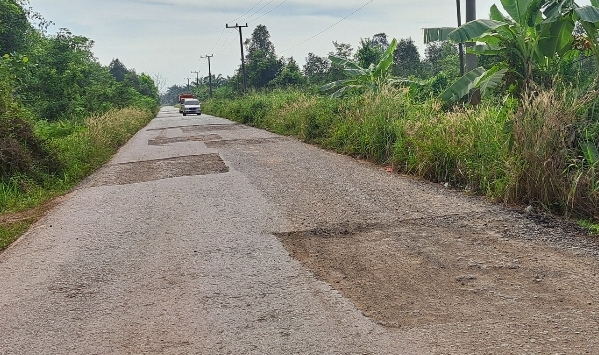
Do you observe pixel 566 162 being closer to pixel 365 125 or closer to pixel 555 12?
pixel 555 12

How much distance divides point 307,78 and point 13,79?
37.0 meters

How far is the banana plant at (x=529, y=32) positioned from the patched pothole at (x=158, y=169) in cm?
538

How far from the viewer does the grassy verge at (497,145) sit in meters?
5.69

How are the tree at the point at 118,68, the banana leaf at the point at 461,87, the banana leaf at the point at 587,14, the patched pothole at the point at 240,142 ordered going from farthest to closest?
the tree at the point at 118,68 → the patched pothole at the point at 240,142 → the banana leaf at the point at 461,87 → the banana leaf at the point at 587,14

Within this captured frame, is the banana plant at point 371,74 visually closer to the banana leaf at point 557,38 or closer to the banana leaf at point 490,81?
the banana leaf at point 490,81

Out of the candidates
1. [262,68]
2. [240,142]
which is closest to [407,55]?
[262,68]

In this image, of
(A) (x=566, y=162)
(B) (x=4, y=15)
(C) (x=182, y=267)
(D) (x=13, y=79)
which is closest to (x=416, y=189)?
(A) (x=566, y=162)

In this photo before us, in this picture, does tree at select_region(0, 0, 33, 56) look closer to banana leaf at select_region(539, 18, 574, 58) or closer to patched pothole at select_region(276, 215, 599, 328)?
banana leaf at select_region(539, 18, 574, 58)

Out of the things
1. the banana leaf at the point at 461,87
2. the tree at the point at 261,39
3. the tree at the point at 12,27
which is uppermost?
the tree at the point at 261,39

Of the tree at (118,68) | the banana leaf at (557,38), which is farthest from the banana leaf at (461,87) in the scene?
the tree at (118,68)

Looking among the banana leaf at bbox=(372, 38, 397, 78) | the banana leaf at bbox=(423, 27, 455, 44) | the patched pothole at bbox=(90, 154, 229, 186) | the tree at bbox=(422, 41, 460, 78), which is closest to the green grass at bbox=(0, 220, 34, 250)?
the patched pothole at bbox=(90, 154, 229, 186)

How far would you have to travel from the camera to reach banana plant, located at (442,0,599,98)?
8211mm

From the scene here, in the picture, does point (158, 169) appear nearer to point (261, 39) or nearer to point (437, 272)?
point (437, 272)

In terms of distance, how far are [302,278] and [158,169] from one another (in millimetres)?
7251
